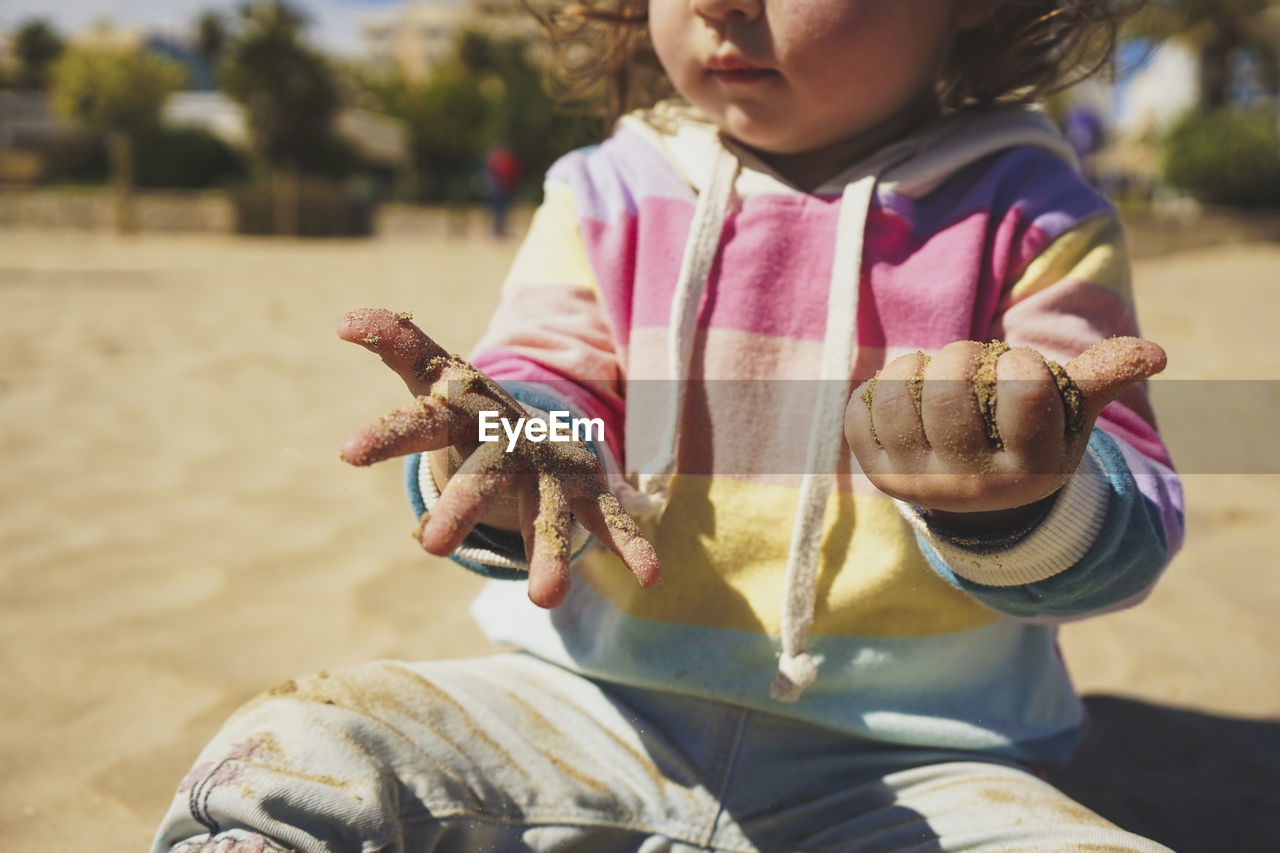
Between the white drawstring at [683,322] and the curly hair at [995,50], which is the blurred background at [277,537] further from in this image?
the white drawstring at [683,322]

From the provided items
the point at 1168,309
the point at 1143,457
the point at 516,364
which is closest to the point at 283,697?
the point at 516,364

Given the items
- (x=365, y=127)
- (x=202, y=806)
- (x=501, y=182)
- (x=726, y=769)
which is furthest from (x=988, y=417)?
(x=365, y=127)

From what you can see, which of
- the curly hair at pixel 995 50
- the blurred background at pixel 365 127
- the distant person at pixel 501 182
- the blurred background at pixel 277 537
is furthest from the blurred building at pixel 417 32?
the curly hair at pixel 995 50

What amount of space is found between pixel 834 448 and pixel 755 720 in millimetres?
348

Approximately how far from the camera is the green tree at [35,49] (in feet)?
144

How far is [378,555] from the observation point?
233 centimetres

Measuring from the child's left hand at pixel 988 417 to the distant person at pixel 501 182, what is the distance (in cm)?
1514

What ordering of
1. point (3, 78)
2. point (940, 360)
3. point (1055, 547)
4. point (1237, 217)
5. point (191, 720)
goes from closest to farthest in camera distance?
point (940, 360), point (1055, 547), point (191, 720), point (1237, 217), point (3, 78)

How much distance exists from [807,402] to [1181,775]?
3.15 ft

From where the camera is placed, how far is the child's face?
1.19m

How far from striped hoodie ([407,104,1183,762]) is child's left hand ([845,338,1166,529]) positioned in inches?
12.5

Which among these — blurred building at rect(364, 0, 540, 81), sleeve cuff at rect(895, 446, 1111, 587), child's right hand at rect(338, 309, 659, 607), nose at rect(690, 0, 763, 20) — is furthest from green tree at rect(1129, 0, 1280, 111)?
blurred building at rect(364, 0, 540, 81)

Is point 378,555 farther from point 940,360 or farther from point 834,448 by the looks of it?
point 940,360

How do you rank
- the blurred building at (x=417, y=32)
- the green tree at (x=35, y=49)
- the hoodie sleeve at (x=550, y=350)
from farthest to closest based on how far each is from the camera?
the blurred building at (x=417, y=32) → the green tree at (x=35, y=49) → the hoodie sleeve at (x=550, y=350)
